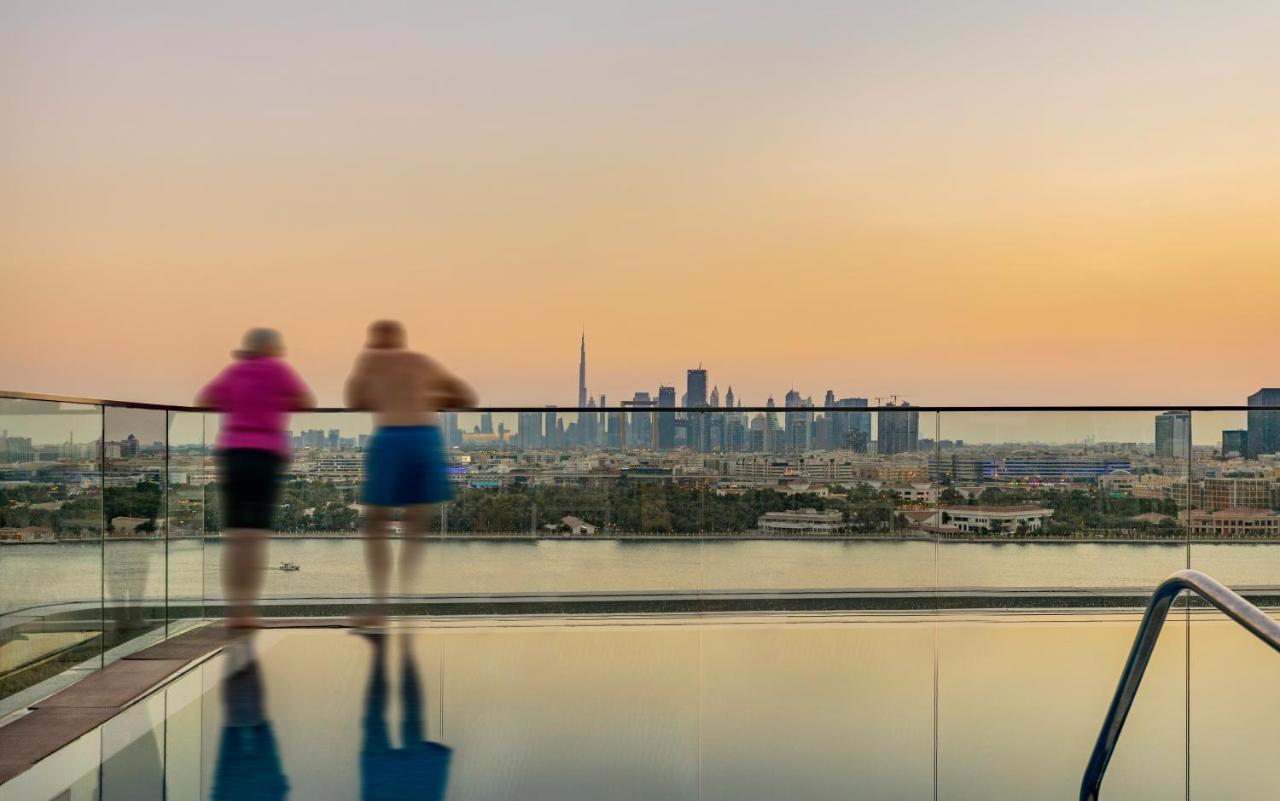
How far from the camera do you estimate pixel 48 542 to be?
3738 millimetres

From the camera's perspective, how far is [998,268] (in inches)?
574

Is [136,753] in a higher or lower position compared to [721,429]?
lower

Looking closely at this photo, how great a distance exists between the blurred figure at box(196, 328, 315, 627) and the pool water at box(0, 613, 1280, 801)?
494 millimetres

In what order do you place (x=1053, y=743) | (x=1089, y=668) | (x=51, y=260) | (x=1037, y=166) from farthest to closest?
1. (x=51, y=260)
2. (x=1037, y=166)
3. (x=1089, y=668)
4. (x=1053, y=743)

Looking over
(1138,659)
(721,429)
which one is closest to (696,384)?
(721,429)

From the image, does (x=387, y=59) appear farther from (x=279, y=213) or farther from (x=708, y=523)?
(x=708, y=523)

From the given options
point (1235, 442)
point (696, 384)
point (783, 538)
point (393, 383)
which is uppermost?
point (696, 384)

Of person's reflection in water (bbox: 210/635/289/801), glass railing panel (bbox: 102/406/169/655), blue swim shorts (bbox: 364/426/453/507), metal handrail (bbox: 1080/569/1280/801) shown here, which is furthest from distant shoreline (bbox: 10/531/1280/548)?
metal handrail (bbox: 1080/569/1280/801)

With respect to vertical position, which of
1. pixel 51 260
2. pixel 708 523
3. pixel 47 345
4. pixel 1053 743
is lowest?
pixel 1053 743

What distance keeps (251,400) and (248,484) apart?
0.34 meters

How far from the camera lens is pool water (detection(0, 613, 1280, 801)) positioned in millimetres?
2479

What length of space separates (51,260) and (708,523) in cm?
1578

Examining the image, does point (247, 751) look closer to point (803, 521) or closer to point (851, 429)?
point (803, 521)

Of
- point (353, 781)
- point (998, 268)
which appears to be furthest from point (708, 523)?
point (998, 268)
